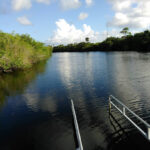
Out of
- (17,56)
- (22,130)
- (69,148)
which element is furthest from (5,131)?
(17,56)

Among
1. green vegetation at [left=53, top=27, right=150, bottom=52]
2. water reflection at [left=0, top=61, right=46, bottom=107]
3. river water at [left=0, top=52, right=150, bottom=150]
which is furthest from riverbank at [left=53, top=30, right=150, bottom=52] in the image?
river water at [left=0, top=52, right=150, bottom=150]

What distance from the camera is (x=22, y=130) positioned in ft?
29.7

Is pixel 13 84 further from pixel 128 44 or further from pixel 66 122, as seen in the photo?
pixel 128 44

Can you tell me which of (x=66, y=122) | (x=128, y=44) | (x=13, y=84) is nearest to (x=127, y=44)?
(x=128, y=44)

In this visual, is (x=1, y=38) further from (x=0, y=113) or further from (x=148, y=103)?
(x=148, y=103)

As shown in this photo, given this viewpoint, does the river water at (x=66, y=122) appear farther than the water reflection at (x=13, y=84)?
No

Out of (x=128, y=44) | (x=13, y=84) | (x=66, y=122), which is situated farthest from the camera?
(x=128, y=44)

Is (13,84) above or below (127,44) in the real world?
below

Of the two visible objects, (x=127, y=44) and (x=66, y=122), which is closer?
(x=66, y=122)

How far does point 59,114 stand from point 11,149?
4.39m

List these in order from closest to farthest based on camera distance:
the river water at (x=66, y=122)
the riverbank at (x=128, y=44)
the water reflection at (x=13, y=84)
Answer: the river water at (x=66, y=122), the water reflection at (x=13, y=84), the riverbank at (x=128, y=44)

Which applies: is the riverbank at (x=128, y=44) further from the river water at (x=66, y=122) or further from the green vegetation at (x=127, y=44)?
the river water at (x=66, y=122)

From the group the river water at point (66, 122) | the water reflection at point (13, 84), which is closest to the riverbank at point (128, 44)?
the water reflection at point (13, 84)

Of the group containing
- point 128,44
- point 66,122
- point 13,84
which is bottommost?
point 66,122
